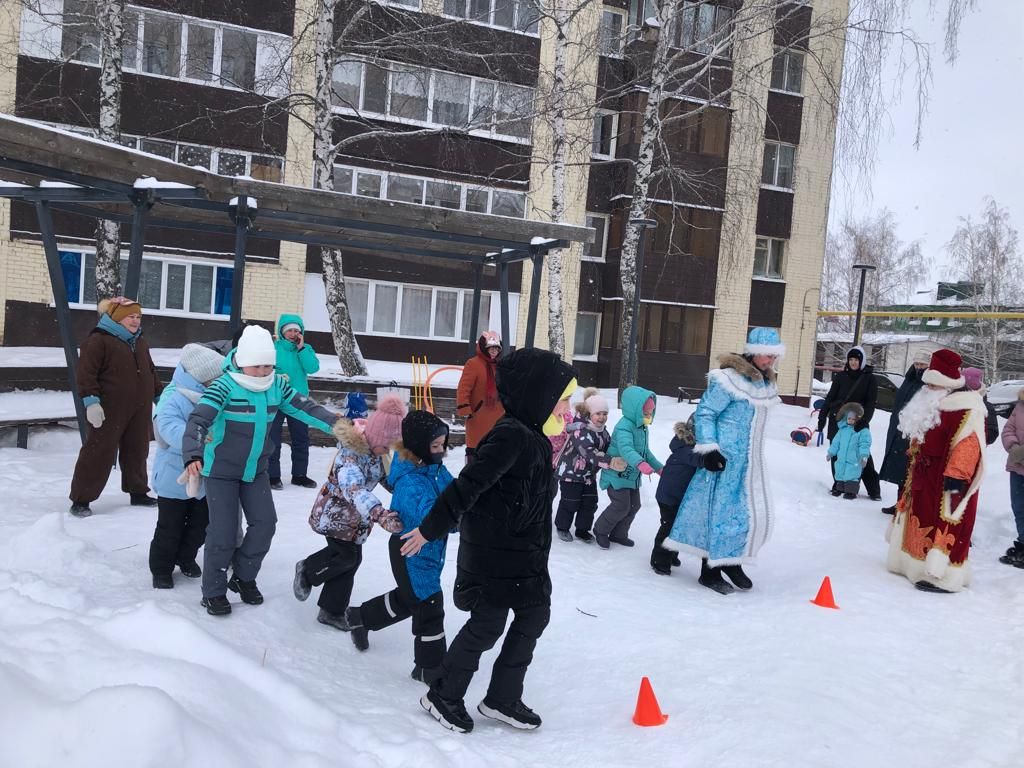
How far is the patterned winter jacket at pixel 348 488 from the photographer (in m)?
4.47

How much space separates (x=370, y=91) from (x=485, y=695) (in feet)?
62.8

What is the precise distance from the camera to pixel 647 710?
3.88 metres

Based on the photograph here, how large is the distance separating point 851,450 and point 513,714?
304 inches

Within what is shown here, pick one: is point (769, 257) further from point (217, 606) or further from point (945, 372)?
point (217, 606)

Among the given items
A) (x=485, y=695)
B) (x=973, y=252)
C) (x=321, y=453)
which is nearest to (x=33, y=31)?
(x=321, y=453)

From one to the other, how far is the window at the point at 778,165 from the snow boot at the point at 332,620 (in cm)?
2295

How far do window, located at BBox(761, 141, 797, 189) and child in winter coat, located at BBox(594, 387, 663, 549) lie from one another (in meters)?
19.7

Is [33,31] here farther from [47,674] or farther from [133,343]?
[47,674]

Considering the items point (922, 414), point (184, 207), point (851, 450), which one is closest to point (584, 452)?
point (922, 414)

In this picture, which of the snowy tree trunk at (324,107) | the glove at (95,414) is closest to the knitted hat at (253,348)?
the glove at (95,414)

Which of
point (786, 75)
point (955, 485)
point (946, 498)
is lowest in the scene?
point (946, 498)

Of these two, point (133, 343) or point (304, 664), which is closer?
point (304, 664)

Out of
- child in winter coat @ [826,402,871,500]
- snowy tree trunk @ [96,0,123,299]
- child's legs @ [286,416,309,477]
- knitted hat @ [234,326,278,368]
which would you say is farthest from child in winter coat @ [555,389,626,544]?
snowy tree trunk @ [96,0,123,299]

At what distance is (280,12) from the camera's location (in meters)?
19.4
